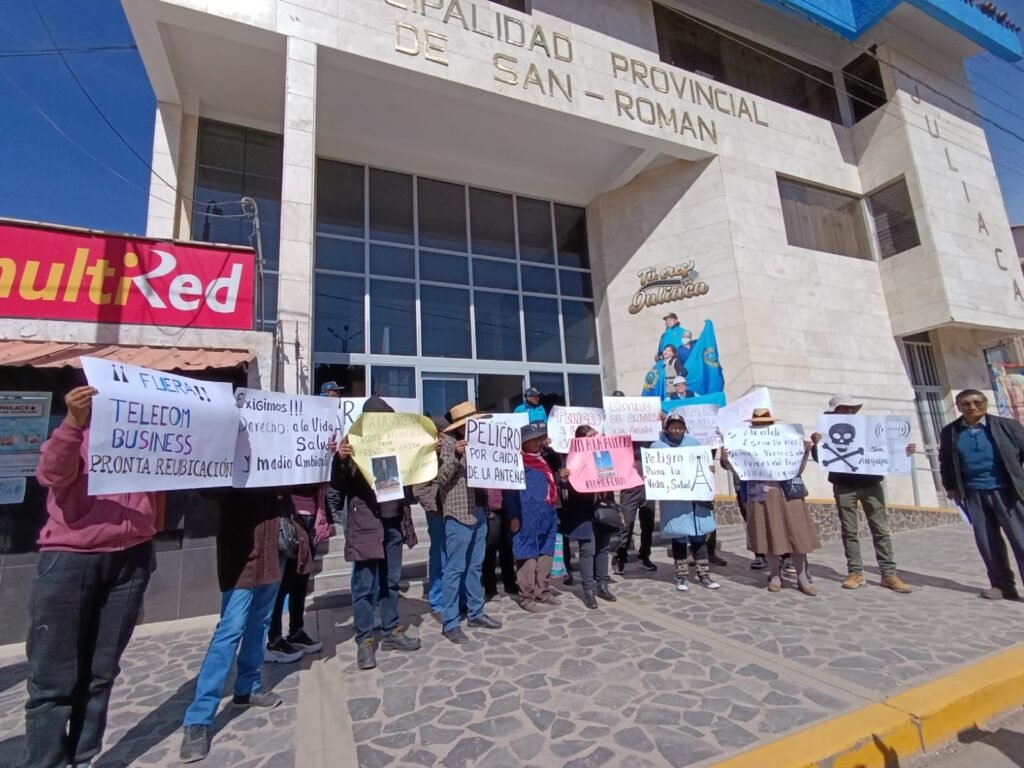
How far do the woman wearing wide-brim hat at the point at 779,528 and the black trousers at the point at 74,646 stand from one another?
18.6ft

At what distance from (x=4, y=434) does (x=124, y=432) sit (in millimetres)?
4327

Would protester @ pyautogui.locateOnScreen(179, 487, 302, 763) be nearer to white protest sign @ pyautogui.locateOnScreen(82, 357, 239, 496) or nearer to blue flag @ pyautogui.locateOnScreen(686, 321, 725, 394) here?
white protest sign @ pyautogui.locateOnScreen(82, 357, 239, 496)

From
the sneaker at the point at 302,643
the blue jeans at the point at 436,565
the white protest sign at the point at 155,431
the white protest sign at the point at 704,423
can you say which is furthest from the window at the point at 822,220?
the white protest sign at the point at 155,431

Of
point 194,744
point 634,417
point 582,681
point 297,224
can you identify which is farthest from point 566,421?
point 194,744

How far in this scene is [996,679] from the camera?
3.21m

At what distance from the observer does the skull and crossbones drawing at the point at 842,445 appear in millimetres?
5648

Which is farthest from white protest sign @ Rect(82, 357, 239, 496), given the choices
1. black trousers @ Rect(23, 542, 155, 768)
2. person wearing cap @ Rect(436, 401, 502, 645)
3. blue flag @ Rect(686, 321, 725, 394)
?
blue flag @ Rect(686, 321, 725, 394)

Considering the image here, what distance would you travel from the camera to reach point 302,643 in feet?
Result: 14.6

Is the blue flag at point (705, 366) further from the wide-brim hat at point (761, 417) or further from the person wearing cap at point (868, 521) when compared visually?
the person wearing cap at point (868, 521)

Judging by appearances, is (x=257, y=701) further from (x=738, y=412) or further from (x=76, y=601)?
(x=738, y=412)

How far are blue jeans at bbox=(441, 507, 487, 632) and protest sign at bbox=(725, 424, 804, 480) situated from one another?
10.4ft

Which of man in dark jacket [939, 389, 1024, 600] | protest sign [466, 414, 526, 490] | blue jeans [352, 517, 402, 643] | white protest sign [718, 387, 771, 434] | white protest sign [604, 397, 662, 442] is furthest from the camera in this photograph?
white protest sign [604, 397, 662, 442]

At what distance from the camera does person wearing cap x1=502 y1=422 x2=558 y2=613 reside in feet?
17.2

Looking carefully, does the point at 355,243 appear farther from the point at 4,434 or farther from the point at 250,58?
the point at 4,434
